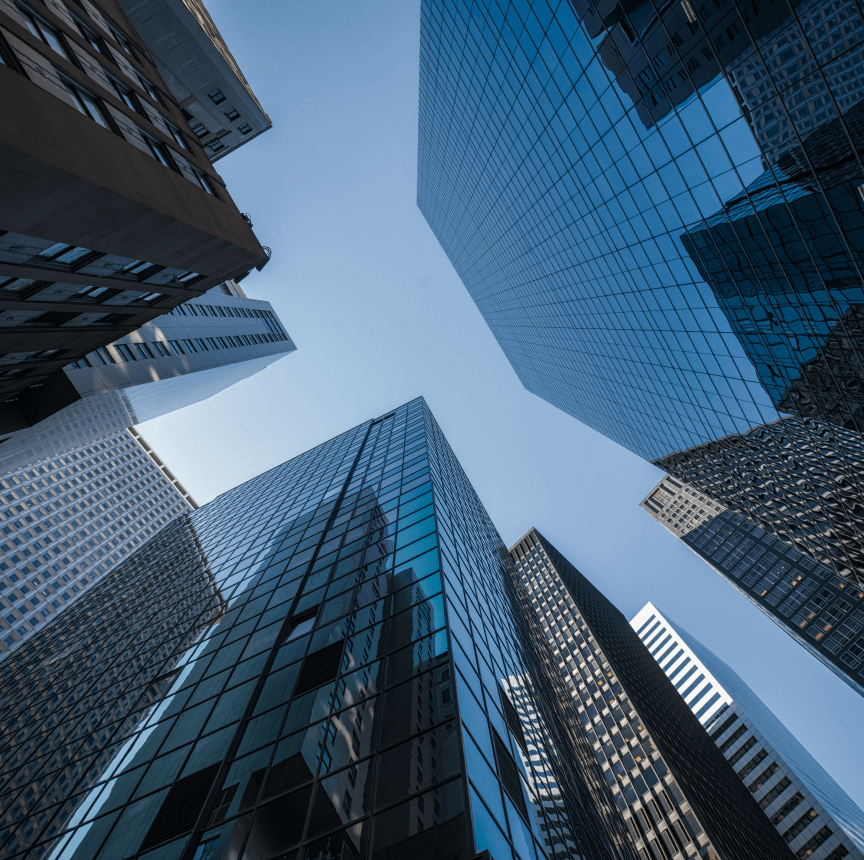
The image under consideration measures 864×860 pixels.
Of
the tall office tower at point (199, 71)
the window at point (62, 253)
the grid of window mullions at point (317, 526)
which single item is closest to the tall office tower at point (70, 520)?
the tall office tower at point (199, 71)

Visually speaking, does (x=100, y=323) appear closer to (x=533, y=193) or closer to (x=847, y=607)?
(x=533, y=193)

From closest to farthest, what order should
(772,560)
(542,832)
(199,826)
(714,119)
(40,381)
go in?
1. (199,826)
2. (542,832)
3. (714,119)
4. (40,381)
5. (772,560)

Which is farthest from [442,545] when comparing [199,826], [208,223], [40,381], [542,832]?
[40,381]

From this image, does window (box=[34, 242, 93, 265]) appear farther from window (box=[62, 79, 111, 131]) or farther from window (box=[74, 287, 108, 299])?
window (box=[62, 79, 111, 131])

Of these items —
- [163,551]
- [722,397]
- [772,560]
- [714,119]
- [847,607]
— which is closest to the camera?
[714,119]

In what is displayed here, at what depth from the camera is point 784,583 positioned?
111 meters

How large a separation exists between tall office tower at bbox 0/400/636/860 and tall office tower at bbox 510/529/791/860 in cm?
6218

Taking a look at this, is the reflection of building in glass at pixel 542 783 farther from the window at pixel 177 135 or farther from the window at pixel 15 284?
the window at pixel 177 135

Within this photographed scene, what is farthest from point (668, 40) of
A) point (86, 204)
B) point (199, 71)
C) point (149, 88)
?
point (199, 71)

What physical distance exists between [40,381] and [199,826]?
22.1 meters

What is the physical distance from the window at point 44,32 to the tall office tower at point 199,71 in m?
32.1

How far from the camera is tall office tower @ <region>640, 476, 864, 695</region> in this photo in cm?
9575

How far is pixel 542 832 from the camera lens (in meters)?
13.8

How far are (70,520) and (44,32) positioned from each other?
123 m
